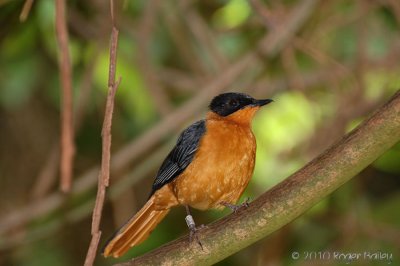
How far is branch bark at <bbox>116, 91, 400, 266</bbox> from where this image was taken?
9.86ft

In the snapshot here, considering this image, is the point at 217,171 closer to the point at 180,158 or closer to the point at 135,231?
the point at 180,158

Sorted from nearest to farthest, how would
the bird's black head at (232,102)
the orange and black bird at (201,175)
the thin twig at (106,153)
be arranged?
the thin twig at (106,153), the orange and black bird at (201,175), the bird's black head at (232,102)

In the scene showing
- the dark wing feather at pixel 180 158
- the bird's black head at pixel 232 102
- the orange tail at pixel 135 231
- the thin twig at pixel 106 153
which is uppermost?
the thin twig at pixel 106 153

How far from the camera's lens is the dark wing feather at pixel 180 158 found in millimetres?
4352

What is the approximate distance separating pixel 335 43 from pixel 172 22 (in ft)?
5.09

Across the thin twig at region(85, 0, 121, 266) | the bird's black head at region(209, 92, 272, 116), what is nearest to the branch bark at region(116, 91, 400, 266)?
the thin twig at region(85, 0, 121, 266)

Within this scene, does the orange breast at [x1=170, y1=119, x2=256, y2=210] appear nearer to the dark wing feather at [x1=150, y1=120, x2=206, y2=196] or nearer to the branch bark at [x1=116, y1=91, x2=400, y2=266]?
the dark wing feather at [x1=150, y1=120, x2=206, y2=196]

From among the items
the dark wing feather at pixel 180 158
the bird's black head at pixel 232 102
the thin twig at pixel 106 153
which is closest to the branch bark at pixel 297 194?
the thin twig at pixel 106 153

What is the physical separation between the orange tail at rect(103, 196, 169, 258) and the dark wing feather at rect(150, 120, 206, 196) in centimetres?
13

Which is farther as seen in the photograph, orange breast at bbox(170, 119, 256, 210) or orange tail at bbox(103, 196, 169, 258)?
orange breast at bbox(170, 119, 256, 210)

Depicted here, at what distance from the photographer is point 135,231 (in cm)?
425

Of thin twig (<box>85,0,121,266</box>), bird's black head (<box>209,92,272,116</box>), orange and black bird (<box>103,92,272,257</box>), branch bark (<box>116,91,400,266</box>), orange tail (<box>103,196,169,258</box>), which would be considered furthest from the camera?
bird's black head (<box>209,92,272,116</box>)

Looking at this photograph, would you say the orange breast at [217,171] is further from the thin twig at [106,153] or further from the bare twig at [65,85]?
the thin twig at [106,153]

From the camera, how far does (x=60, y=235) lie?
6965mm
